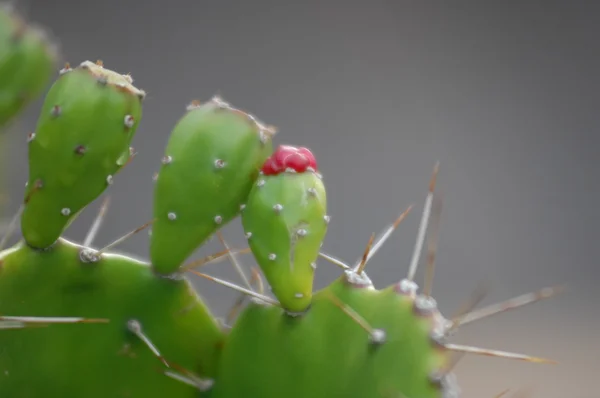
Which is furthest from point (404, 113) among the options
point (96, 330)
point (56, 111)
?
point (56, 111)

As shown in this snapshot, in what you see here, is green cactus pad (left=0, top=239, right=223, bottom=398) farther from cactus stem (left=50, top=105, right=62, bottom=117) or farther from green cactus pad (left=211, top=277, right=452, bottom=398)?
cactus stem (left=50, top=105, right=62, bottom=117)

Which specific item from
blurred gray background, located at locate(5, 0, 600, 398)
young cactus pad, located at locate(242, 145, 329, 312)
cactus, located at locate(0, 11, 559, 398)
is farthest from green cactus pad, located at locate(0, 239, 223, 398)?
blurred gray background, located at locate(5, 0, 600, 398)

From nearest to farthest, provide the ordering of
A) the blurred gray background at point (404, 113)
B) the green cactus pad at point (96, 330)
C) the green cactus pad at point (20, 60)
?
1. the green cactus pad at point (20, 60)
2. the green cactus pad at point (96, 330)
3. the blurred gray background at point (404, 113)

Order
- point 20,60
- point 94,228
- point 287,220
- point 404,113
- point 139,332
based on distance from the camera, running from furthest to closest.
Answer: point 404,113, point 94,228, point 139,332, point 287,220, point 20,60

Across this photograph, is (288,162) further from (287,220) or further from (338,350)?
(338,350)

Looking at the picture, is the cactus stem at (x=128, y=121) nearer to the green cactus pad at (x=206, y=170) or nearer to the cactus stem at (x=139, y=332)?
the green cactus pad at (x=206, y=170)

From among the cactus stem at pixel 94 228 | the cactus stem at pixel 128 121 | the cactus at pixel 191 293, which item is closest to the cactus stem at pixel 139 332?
the cactus at pixel 191 293
